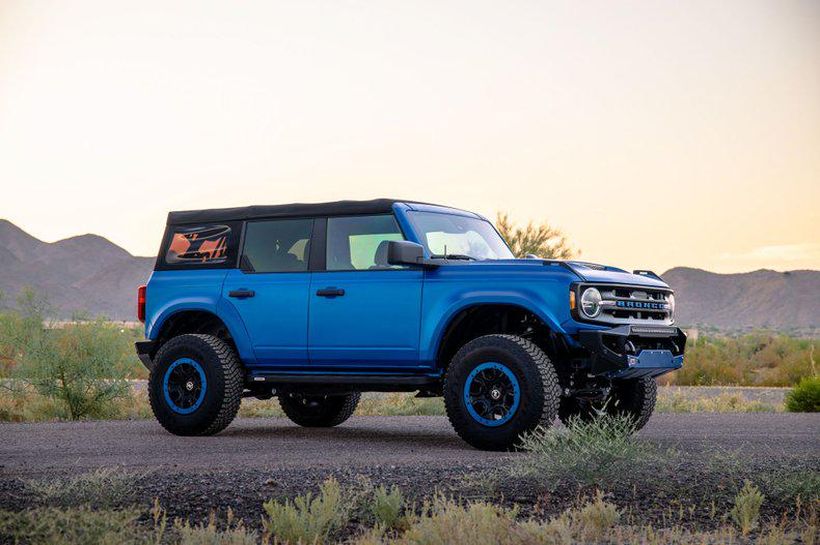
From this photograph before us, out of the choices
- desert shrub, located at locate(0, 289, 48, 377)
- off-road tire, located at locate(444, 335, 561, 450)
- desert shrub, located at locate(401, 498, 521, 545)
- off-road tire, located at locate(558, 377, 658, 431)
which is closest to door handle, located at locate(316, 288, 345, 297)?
off-road tire, located at locate(444, 335, 561, 450)

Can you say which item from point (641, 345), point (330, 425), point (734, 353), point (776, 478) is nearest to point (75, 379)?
point (330, 425)

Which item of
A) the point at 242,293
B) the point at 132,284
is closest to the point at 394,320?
the point at 242,293

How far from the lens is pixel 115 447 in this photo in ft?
→ 43.5

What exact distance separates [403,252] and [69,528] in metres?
5.31

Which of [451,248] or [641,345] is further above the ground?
[451,248]

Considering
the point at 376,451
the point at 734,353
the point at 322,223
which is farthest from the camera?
the point at 734,353

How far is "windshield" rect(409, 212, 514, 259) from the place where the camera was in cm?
1303

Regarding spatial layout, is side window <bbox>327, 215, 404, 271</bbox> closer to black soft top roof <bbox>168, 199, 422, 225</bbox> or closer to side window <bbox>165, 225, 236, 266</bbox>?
black soft top roof <bbox>168, 199, 422, 225</bbox>

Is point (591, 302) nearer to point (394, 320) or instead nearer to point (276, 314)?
point (394, 320)

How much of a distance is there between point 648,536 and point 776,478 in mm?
2467

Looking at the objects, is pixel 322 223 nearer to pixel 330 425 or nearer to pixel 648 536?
pixel 330 425

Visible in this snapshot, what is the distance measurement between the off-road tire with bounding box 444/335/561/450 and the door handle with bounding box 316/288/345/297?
1.56 m

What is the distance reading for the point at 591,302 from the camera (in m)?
11.9

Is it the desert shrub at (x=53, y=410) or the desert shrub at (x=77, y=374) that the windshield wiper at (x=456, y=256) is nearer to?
the desert shrub at (x=53, y=410)
